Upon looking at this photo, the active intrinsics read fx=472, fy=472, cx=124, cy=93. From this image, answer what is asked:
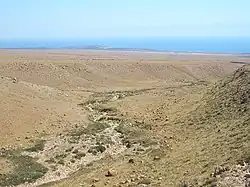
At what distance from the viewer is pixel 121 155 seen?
3059cm

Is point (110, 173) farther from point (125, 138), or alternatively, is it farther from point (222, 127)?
point (125, 138)

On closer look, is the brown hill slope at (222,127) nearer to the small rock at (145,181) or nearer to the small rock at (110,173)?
the small rock at (145,181)

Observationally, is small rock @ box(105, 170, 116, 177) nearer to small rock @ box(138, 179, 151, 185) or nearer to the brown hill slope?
small rock @ box(138, 179, 151, 185)

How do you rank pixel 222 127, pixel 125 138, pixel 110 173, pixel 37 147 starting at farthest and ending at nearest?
pixel 125 138
pixel 37 147
pixel 222 127
pixel 110 173

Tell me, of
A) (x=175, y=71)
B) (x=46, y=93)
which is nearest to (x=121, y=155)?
(x=46, y=93)

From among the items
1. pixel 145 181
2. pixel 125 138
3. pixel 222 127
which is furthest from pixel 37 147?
pixel 145 181

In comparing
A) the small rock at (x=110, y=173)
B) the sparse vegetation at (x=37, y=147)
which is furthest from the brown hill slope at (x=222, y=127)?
the sparse vegetation at (x=37, y=147)

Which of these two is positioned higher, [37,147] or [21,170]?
[37,147]

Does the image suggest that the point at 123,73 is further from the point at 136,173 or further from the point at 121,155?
the point at 136,173

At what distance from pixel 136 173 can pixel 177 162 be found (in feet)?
7.77

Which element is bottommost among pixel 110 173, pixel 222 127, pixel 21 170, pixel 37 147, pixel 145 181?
pixel 21 170

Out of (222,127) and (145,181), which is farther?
(222,127)

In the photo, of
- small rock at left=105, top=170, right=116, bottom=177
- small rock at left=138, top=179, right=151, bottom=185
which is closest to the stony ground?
small rock at left=105, top=170, right=116, bottom=177

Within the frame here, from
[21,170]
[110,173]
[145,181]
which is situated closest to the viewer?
[145,181]
